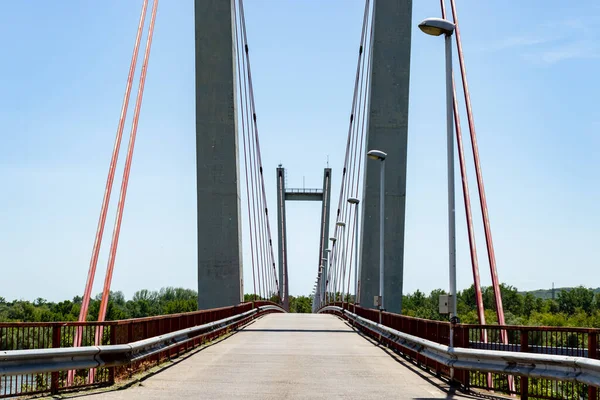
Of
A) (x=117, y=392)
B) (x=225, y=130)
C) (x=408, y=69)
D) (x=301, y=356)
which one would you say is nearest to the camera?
(x=117, y=392)

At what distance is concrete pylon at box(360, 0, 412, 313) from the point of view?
31.1 meters

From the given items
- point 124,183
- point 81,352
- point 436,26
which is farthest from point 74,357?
point 436,26

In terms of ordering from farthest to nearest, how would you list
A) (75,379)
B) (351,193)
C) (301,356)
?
(351,193), (301,356), (75,379)

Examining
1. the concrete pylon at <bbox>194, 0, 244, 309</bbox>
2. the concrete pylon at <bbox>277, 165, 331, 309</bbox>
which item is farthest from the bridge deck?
the concrete pylon at <bbox>277, 165, 331, 309</bbox>

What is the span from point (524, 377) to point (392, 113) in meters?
21.3

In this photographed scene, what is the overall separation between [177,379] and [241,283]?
55.5 ft

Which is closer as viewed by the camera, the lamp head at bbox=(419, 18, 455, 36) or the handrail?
the handrail

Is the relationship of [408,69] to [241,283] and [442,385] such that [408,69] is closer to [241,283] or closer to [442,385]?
[241,283]

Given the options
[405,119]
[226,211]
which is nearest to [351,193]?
[405,119]

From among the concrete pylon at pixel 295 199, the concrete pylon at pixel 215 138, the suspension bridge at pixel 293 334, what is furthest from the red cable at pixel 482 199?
the concrete pylon at pixel 295 199

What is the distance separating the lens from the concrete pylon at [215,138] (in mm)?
28219

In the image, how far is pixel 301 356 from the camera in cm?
1769

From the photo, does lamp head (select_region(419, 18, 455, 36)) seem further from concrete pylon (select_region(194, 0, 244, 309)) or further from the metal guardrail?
concrete pylon (select_region(194, 0, 244, 309))

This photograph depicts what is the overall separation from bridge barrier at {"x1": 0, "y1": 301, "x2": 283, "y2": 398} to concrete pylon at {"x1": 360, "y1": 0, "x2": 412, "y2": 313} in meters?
15.7
